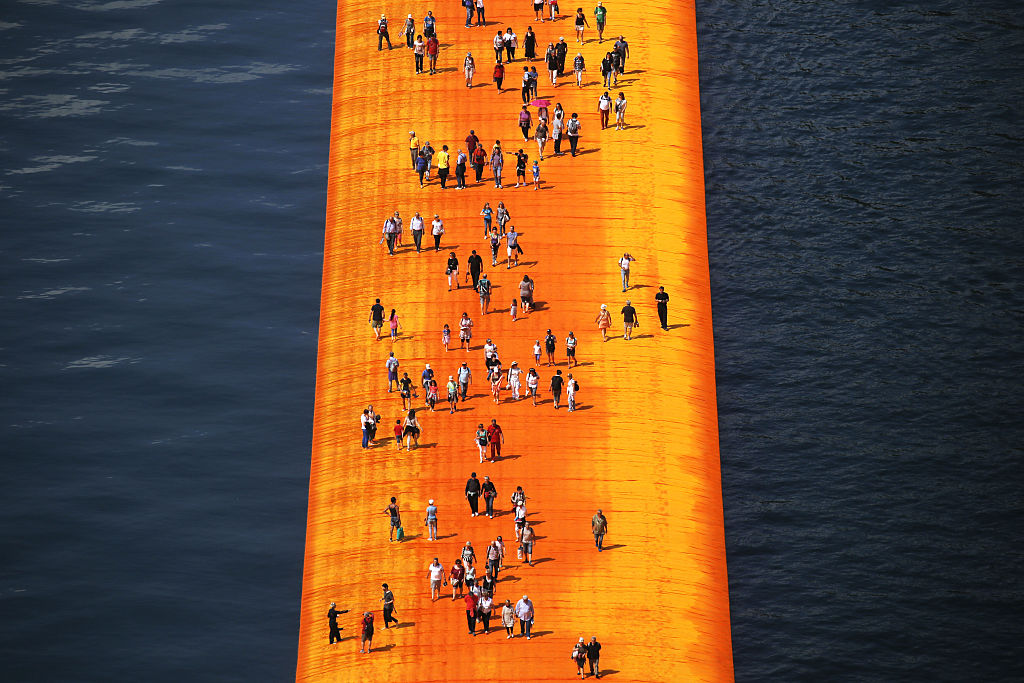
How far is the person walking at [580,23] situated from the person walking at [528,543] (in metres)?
30.3

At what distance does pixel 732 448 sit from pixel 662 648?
45.8ft

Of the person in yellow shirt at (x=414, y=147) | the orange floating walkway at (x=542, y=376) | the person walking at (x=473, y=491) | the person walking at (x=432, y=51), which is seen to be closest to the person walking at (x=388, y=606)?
the orange floating walkway at (x=542, y=376)

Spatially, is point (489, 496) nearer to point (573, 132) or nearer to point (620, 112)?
point (573, 132)

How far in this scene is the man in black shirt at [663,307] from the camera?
82125 mm

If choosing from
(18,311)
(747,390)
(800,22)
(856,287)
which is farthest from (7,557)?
(800,22)

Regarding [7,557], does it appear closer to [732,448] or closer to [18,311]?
[18,311]

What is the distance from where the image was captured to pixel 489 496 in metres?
74.9

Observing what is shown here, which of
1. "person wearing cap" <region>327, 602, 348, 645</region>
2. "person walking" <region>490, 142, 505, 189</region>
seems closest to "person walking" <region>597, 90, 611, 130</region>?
"person walking" <region>490, 142, 505, 189</region>

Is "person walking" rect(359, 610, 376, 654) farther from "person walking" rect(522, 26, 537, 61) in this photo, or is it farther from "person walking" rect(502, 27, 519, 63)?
"person walking" rect(502, 27, 519, 63)

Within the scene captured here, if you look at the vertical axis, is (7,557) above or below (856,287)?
below

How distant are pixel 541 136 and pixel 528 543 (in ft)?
77.9

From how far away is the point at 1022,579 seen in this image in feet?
251

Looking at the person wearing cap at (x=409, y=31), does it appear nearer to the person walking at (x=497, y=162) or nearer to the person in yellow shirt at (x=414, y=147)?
the person in yellow shirt at (x=414, y=147)

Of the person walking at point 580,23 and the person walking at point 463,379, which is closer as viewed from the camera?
the person walking at point 463,379
